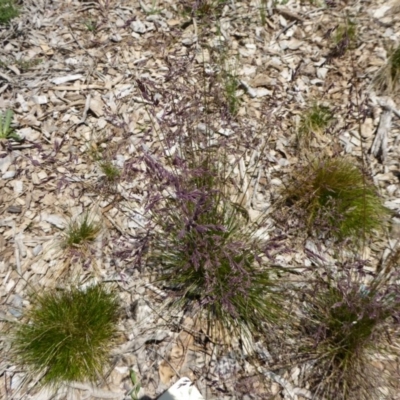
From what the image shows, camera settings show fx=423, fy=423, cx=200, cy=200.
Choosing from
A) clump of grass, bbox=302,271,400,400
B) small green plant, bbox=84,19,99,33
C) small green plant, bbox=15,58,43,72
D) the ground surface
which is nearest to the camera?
clump of grass, bbox=302,271,400,400

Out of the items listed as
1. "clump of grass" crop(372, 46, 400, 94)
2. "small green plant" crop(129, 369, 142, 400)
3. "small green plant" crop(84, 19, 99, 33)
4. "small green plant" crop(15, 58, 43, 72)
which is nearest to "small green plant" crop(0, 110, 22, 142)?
"small green plant" crop(15, 58, 43, 72)

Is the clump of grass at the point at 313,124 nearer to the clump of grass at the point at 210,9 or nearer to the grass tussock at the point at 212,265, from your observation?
the grass tussock at the point at 212,265

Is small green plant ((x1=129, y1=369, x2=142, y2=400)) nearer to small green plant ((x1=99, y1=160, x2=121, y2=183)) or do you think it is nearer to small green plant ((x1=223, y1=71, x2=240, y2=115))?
small green plant ((x1=99, y1=160, x2=121, y2=183))

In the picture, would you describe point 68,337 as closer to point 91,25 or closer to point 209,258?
point 209,258

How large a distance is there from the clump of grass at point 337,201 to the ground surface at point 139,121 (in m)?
0.14

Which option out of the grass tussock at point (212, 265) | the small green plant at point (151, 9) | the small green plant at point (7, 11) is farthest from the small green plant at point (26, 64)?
the grass tussock at point (212, 265)

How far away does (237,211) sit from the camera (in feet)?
8.46

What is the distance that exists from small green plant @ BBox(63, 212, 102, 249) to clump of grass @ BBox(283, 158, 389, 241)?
1180 millimetres

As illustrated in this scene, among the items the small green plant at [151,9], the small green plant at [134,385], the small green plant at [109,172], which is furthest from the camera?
the small green plant at [151,9]

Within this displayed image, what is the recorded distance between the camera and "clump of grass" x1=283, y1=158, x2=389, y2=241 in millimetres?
2443

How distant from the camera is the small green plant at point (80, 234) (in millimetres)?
2523

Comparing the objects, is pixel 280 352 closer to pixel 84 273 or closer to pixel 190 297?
pixel 190 297

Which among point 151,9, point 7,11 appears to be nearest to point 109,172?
point 151,9

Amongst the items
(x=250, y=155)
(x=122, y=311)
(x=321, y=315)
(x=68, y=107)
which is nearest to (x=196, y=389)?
(x=122, y=311)
